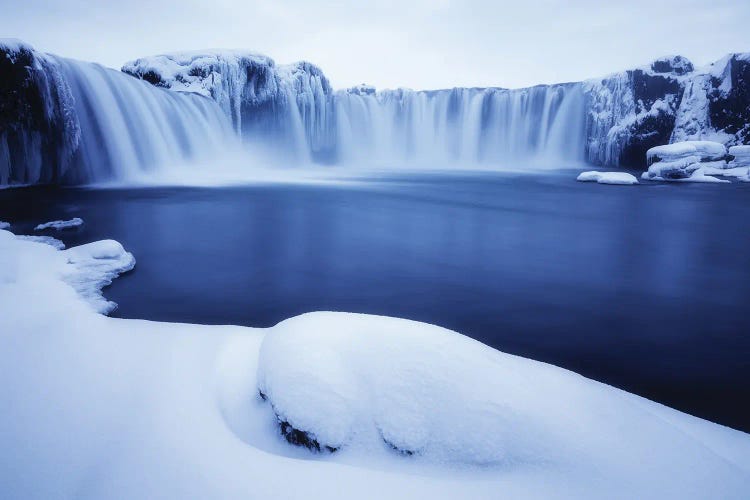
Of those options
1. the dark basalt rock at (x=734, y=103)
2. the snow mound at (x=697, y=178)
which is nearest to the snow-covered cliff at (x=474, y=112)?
the dark basalt rock at (x=734, y=103)

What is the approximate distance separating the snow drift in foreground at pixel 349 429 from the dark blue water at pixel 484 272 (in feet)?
3.67

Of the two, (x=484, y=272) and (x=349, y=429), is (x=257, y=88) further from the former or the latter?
(x=349, y=429)

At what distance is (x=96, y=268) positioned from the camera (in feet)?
15.2

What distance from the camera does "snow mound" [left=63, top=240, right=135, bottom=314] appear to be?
382 cm

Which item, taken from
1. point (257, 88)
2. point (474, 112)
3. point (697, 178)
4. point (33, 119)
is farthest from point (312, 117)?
point (697, 178)

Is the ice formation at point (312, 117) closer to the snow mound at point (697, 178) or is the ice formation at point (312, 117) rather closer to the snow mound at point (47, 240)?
the snow mound at point (697, 178)

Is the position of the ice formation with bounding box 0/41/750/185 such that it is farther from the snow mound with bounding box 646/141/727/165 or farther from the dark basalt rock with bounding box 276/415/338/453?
the dark basalt rock with bounding box 276/415/338/453

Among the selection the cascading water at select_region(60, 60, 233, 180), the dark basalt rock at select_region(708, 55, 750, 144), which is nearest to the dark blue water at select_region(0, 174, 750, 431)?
the cascading water at select_region(60, 60, 233, 180)

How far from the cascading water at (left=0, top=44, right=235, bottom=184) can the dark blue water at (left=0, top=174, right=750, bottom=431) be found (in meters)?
1.27

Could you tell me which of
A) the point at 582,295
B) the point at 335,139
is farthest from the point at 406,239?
the point at 335,139

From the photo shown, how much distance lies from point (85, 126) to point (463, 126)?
2429cm

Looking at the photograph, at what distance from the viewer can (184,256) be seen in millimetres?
5902

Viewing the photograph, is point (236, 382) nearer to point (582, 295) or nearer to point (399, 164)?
point (582, 295)

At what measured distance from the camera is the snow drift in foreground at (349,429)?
161 cm
